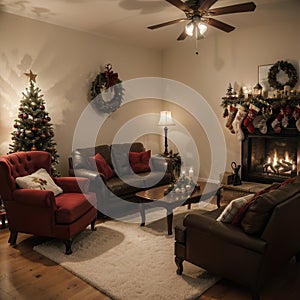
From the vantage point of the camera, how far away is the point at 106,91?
543 cm

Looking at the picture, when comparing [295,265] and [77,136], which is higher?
[77,136]

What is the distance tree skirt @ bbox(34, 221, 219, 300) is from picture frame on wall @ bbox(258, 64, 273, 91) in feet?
10.1

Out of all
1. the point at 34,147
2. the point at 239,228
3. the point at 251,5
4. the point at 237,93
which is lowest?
the point at 239,228

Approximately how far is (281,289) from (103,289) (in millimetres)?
1474

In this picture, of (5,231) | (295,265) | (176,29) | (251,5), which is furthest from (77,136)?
(295,265)

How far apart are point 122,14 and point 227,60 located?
7.25 feet

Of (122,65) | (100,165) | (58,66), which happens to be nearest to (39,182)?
(100,165)

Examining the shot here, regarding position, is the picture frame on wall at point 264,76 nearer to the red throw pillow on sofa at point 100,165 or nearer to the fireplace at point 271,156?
the fireplace at point 271,156

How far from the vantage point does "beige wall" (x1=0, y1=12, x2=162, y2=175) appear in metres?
4.22

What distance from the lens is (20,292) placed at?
8.34 ft

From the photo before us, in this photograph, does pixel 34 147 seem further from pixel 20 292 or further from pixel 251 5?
pixel 251 5

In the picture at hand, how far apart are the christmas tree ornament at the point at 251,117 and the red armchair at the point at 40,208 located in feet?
9.47

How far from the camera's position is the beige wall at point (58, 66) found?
422 cm

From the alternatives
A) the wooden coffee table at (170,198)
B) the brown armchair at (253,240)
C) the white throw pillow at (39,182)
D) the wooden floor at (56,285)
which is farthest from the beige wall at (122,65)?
the brown armchair at (253,240)
